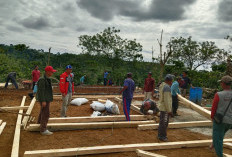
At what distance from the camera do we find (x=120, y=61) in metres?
18.7

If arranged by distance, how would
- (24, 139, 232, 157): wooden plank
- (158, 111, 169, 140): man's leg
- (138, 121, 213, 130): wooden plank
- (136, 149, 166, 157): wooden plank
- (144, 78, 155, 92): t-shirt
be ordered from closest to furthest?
(24, 139, 232, 157): wooden plank → (136, 149, 166, 157): wooden plank → (158, 111, 169, 140): man's leg → (138, 121, 213, 130): wooden plank → (144, 78, 155, 92): t-shirt

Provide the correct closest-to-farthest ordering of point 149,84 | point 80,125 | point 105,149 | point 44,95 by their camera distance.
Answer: point 105,149, point 44,95, point 80,125, point 149,84

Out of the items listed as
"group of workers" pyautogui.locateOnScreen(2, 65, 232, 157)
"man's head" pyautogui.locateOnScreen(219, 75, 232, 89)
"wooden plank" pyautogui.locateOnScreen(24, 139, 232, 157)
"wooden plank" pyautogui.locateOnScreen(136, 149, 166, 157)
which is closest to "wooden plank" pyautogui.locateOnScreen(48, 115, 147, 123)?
"group of workers" pyautogui.locateOnScreen(2, 65, 232, 157)

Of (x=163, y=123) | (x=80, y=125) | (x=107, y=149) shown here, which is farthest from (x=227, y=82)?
(x=80, y=125)

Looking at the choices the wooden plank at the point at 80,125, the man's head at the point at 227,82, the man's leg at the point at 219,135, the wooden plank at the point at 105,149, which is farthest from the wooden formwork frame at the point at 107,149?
the man's head at the point at 227,82

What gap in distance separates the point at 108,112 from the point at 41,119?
255 centimetres

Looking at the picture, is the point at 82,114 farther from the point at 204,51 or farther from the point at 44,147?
the point at 204,51

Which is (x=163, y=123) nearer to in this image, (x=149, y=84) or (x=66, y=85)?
(x=66, y=85)

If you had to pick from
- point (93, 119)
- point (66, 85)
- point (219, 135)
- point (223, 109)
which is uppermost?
point (66, 85)

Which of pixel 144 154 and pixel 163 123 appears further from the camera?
pixel 163 123

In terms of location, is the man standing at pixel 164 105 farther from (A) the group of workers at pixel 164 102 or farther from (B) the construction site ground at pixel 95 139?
(B) the construction site ground at pixel 95 139

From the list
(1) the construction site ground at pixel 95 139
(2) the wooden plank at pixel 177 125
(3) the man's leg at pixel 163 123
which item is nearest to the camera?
(1) the construction site ground at pixel 95 139

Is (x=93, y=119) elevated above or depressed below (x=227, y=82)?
below

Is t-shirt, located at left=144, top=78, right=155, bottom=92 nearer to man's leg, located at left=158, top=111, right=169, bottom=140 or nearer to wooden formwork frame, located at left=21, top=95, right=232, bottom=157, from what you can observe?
man's leg, located at left=158, top=111, right=169, bottom=140
